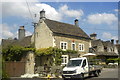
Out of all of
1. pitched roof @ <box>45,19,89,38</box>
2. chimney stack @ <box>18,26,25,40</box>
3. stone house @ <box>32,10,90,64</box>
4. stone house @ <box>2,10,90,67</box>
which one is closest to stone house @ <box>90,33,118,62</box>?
pitched roof @ <box>45,19,89,38</box>

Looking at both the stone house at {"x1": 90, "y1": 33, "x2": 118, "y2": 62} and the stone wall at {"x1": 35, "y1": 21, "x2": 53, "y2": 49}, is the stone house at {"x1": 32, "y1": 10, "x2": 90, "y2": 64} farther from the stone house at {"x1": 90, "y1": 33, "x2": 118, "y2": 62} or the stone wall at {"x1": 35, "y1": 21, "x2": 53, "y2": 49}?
the stone house at {"x1": 90, "y1": 33, "x2": 118, "y2": 62}

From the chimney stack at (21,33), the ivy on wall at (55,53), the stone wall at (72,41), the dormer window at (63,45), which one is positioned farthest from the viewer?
the chimney stack at (21,33)

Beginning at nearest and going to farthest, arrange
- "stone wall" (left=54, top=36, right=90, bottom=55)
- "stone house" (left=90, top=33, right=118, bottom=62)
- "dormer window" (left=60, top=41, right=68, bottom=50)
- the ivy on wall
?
the ivy on wall, "stone wall" (left=54, top=36, right=90, bottom=55), "dormer window" (left=60, top=41, right=68, bottom=50), "stone house" (left=90, top=33, right=118, bottom=62)

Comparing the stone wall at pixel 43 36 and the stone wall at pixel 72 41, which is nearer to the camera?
the stone wall at pixel 72 41

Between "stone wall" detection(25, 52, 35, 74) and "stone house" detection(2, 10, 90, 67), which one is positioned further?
"stone house" detection(2, 10, 90, 67)

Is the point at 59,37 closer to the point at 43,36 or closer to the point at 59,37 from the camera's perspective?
the point at 59,37

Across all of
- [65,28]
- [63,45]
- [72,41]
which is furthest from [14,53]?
[65,28]

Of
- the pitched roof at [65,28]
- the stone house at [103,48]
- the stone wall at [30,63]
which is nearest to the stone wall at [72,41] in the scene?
the pitched roof at [65,28]

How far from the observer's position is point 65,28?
37031mm

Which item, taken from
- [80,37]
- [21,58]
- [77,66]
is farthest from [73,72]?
[80,37]

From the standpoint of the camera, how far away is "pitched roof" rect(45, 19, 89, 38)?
34.5 metres

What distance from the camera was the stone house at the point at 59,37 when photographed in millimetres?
33281

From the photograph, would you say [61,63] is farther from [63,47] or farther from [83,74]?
[83,74]

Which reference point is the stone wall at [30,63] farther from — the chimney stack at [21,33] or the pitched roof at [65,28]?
the chimney stack at [21,33]
